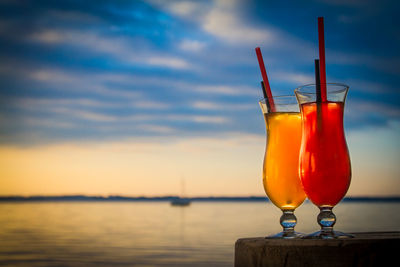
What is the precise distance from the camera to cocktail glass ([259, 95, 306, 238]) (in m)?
1.81

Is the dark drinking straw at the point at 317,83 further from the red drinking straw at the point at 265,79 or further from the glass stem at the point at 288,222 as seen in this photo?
the glass stem at the point at 288,222

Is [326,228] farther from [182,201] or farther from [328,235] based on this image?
[182,201]

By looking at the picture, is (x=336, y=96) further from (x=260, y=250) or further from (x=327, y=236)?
(x=260, y=250)

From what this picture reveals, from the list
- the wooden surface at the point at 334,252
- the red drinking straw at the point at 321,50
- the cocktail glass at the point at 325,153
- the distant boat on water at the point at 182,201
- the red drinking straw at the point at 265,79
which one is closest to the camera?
the wooden surface at the point at 334,252

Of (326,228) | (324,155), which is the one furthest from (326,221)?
(324,155)

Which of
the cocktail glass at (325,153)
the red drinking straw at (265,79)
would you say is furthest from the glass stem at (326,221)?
the red drinking straw at (265,79)

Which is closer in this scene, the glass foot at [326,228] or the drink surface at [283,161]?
the glass foot at [326,228]

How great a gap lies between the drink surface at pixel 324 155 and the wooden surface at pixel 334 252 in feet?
0.85

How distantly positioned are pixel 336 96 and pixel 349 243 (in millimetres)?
Answer: 592

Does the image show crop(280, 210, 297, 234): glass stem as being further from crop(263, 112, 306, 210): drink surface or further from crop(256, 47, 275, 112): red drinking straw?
crop(256, 47, 275, 112): red drinking straw

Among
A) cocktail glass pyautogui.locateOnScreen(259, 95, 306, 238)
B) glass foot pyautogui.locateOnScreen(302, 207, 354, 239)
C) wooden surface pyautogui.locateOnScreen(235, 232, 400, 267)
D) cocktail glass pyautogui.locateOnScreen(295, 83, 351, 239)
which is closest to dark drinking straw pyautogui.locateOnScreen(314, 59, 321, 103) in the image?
cocktail glass pyautogui.locateOnScreen(295, 83, 351, 239)

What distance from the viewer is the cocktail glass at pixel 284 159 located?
→ 5.95ft

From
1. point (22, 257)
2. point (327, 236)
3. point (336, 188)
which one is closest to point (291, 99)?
point (336, 188)

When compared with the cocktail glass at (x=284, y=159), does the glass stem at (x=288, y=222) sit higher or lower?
lower
